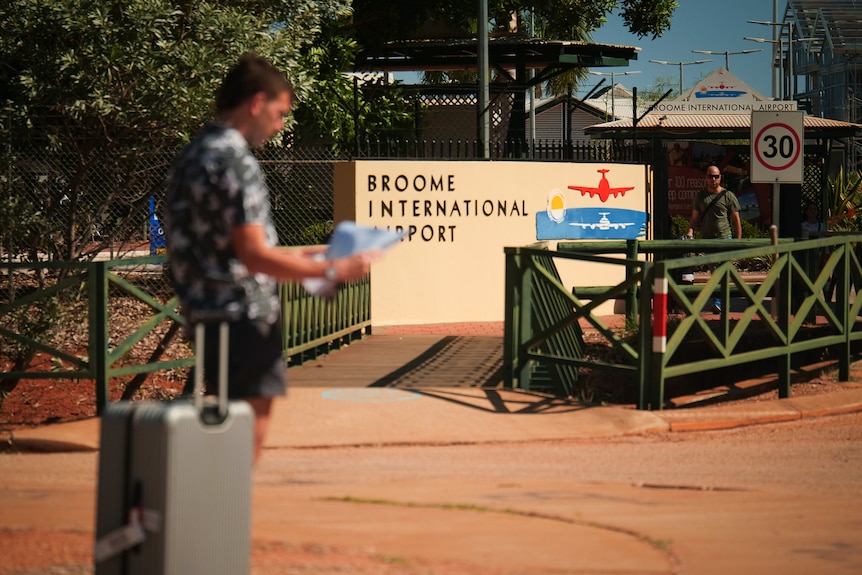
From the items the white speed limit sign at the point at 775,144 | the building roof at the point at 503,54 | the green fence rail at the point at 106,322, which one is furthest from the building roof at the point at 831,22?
the green fence rail at the point at 106,322

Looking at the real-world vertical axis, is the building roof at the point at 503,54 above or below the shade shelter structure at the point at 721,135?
above

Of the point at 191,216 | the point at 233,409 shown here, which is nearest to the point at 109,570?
the point at 233,409

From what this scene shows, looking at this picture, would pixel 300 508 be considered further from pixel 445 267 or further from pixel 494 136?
pixel 494 136

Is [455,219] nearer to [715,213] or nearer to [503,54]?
[715,213]

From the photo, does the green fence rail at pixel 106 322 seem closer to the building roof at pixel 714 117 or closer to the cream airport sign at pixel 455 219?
the cream airport sign at pixel 455 219

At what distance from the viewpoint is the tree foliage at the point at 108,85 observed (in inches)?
528

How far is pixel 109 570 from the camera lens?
3910mm

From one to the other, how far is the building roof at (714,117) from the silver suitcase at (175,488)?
817 inches

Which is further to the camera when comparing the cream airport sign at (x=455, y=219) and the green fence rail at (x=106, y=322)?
the cream airport sign at (x=455, y=219)

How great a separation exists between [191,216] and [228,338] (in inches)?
17.4

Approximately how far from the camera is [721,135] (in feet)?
88.0

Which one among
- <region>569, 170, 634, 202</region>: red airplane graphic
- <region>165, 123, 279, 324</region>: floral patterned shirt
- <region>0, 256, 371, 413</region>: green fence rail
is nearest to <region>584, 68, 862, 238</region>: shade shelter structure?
<region>569, 170, 634, 202</region>: red airplane graphic

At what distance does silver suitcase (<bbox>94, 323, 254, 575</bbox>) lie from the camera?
3.79m

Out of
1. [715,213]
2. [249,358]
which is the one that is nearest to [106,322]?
[249,358]
